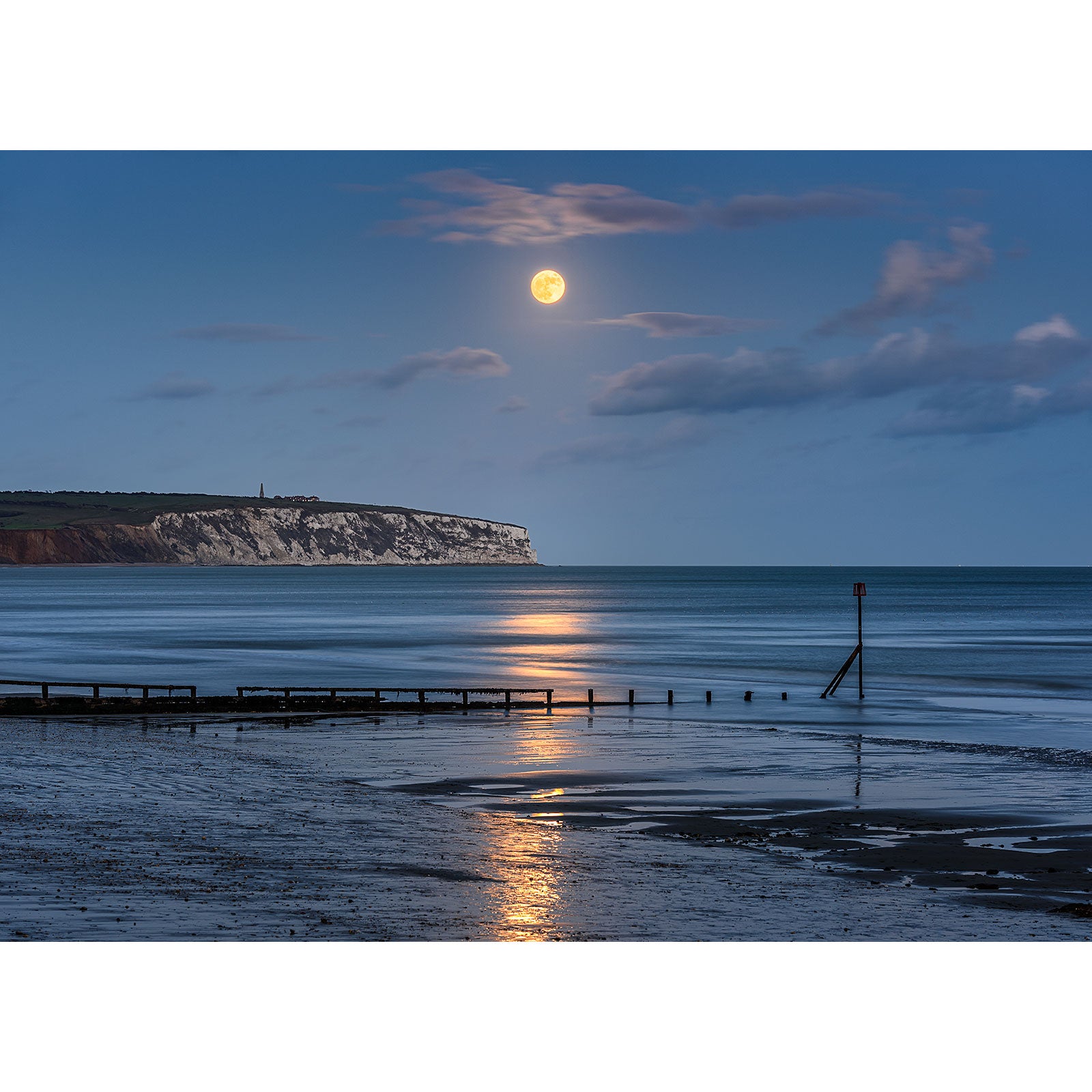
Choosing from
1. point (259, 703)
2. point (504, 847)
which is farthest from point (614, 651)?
point (504, 847)

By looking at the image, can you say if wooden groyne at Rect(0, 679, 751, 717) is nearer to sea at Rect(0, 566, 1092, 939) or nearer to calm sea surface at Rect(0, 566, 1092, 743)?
sea at Rect(0, 566, 1092, 939)

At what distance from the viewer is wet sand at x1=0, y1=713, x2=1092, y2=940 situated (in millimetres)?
17188

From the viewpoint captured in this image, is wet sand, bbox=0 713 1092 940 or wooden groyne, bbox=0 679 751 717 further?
wooden groyne, bbox=0 679 751 717

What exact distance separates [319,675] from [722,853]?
51667 millimetres

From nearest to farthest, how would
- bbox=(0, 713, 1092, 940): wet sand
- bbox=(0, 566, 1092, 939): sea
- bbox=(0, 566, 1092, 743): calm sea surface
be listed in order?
1. bbox=(0, 713, 1092, 940): wet sand
2. bbox=(0, 566, 1092, 939): sea
3. bbox=(0, 566, 1092, 743): calm sea surface

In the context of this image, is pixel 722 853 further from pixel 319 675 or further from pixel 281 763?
pixel 319 675

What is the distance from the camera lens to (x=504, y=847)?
74.3ft

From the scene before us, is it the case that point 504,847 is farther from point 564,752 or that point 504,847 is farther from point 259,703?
point 259,703

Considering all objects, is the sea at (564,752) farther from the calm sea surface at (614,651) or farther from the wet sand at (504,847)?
the calm sea surface at (614,651)

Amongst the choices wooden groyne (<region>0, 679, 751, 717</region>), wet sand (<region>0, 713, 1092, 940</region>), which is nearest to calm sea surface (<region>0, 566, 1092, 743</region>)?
wooden groyne (<region>0, 679, 751, 717</region>)

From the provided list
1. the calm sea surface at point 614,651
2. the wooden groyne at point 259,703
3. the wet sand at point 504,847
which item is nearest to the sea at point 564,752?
the wet sand at point 504,847

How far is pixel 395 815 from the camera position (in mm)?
25891

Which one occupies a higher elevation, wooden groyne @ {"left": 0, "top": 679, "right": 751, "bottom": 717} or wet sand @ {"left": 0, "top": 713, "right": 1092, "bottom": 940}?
wooden groyne @ {"left": 0, "top": 679, "right": 751, "bottom": 717}

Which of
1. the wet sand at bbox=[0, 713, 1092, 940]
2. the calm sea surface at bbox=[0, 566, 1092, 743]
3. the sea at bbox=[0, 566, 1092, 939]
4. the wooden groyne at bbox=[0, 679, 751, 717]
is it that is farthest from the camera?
the calm sea surface at bbox=[0, 566, 1092, 743]
